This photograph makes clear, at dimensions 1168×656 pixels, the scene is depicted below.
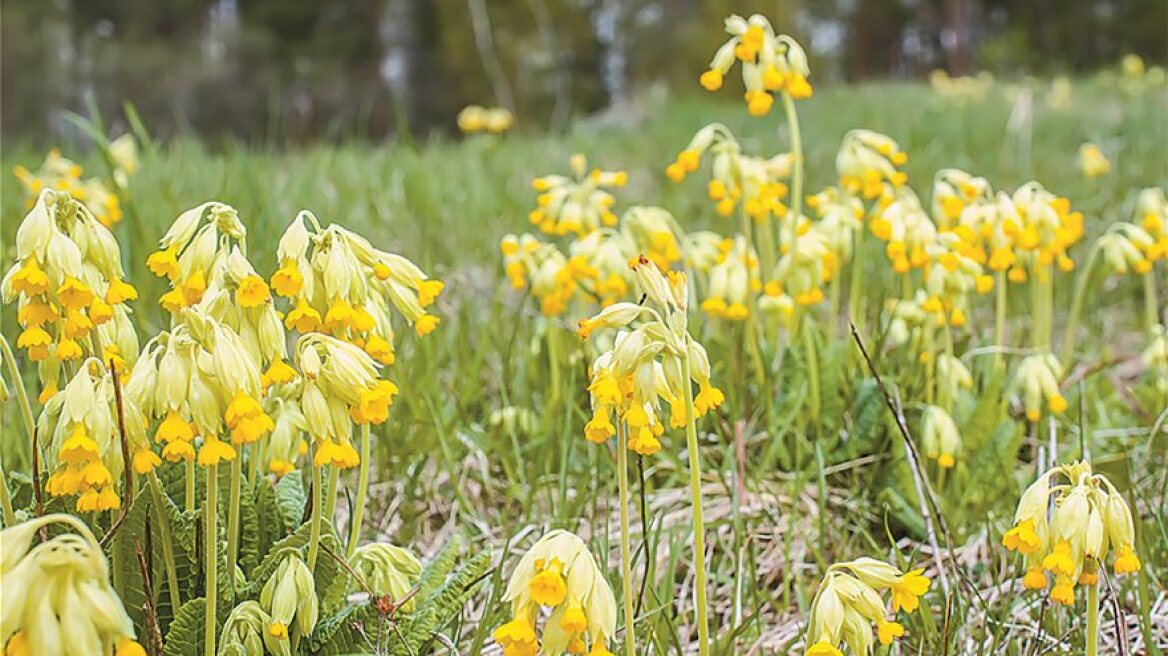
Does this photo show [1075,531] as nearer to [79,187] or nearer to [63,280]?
[63,280]

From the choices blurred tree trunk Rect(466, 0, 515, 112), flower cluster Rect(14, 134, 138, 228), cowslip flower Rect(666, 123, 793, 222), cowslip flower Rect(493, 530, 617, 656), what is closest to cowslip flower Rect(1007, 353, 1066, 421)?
cowslip flower Rect(666, 123, 793, 222)

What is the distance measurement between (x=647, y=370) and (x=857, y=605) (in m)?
0.35

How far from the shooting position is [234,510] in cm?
142

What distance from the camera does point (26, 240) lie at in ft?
4.35

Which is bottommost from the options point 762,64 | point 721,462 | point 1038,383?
point 721,462

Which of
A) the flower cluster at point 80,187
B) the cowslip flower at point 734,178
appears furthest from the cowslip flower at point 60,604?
the flower cluster at point 80,187

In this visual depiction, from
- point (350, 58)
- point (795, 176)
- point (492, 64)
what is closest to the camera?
point (795, 176)

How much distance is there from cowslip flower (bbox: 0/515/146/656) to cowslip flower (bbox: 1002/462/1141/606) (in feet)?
3.20

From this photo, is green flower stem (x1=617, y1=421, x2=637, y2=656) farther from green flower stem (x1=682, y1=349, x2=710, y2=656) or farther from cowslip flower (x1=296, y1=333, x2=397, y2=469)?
cowslip flower (x1=296, y1=333, x2=397, y2=469)

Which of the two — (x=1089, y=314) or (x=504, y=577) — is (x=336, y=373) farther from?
(x=1089, y=314)

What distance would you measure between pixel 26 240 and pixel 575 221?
1.52 m

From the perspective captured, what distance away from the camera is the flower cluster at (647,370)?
135cm

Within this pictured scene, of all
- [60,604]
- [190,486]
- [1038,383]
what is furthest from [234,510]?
[1038,383]

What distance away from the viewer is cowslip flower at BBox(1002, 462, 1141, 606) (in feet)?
4.42
